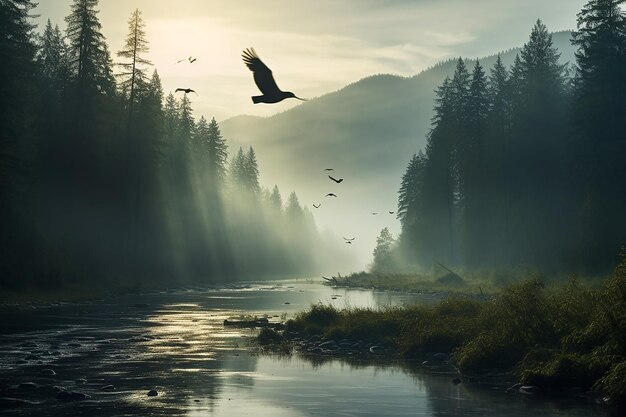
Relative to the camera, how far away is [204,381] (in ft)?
72.1

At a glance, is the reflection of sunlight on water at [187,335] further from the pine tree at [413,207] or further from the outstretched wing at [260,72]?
the pine tree at [413,207]

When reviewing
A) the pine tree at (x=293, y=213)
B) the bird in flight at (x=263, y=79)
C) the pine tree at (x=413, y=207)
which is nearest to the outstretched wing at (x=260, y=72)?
the bird in flight at (x=263, y=79)

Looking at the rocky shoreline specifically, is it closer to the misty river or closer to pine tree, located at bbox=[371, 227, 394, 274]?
the misty river

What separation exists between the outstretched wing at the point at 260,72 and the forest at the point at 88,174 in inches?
1406

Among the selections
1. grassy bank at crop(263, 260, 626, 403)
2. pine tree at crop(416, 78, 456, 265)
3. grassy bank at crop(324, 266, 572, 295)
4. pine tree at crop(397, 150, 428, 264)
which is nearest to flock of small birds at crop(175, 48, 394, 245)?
grassy bank at crop(263, 260, 626, 403)

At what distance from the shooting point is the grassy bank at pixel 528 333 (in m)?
19.6

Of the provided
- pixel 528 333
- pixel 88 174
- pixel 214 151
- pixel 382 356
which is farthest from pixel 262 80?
pixel 214 151

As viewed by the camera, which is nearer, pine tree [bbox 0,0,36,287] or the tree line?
pine tree [bbox 0,0,36,287]

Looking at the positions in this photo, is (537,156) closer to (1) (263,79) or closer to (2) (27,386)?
(2) (27,386)

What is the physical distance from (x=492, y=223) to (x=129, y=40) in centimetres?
3998

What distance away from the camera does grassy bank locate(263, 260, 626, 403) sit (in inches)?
773

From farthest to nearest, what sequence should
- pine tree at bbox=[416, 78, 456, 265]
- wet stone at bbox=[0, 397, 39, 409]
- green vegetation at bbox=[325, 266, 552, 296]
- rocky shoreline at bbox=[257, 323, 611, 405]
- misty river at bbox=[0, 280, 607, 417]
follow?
pine tree at bbox=[416, 78, 456, 265] → green vegetation at bbox=[325, 266, 552, 296] → rocky shoreline at bbox=[257, 323, 611, 405] → misty river at bbox=[0, 280, 607, 417] → wet stone at bbox=[0, 397, 39, 409]

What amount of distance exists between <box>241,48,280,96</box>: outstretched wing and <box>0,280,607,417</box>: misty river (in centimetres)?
778

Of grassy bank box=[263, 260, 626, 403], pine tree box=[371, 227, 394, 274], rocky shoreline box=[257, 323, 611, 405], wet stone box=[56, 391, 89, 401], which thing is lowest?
rocky shoreline box=[257, 323, 611, 405]
